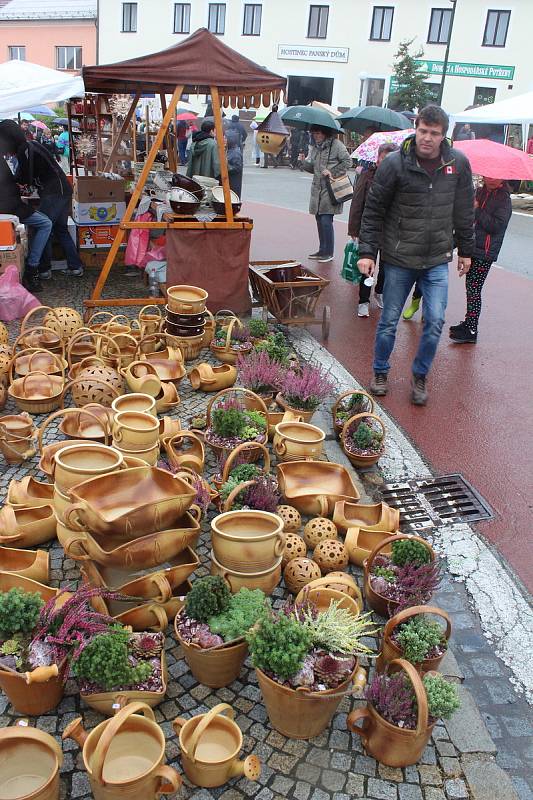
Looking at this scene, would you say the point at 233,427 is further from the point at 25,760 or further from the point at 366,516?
the point at 25,760

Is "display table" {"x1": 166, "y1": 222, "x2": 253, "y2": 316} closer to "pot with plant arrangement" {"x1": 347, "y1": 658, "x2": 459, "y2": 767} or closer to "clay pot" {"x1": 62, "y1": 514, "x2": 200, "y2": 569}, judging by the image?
"clay pot" {"x1": 62, "y1": 514, "x2": 200, "y2": 569}

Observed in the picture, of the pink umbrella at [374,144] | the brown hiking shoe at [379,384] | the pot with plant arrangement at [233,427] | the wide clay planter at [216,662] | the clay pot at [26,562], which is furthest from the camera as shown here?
the pink umbrella at [374,144]

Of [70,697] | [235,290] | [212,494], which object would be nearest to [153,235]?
[235,290]

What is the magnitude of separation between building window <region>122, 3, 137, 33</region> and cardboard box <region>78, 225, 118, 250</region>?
31.6 meters

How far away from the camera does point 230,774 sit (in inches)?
87.5

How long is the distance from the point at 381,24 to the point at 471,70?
203 inches

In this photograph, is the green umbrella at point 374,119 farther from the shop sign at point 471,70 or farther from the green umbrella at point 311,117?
the shop sign at point 471,70

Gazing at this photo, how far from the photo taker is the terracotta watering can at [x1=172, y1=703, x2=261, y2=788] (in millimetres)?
2176

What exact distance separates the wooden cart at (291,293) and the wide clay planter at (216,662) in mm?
4074

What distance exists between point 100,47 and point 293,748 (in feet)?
128

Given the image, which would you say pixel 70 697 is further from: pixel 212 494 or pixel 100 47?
pixel 100 47

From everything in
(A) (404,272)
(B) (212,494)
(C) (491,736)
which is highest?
(A) (404,272)

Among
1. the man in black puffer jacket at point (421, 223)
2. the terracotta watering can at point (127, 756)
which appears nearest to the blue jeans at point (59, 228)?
the man in black puffer jacket at point (421, 223)

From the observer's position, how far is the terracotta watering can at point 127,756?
2.00 m
